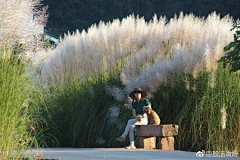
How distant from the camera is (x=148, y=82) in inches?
266

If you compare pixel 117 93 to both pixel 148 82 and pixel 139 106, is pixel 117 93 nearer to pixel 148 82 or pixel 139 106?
pixel 148 82

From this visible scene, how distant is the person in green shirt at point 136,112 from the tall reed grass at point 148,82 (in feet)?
0.87

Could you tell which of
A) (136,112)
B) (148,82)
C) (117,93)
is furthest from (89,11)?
(136,112)

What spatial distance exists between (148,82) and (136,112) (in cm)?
58

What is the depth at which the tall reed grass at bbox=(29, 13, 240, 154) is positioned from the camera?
6.09 metres

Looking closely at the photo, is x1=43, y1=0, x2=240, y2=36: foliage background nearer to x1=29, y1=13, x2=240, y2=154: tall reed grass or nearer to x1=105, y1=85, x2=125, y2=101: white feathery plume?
x1=29, y1=13, x2=240, y2=154: tall reed grass

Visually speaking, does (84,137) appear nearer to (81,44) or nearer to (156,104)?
(156,104)

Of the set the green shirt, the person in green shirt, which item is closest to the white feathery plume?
the person in green shirt

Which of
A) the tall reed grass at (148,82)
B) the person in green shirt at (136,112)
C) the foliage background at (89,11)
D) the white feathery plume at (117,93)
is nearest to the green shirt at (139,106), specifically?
the person in green shirt at (136,112)

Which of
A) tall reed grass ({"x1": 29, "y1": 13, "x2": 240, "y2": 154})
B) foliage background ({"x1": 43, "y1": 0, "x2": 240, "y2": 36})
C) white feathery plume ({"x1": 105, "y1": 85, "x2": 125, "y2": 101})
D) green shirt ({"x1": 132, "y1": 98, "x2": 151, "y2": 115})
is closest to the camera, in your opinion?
tall reed grass ({"x1": 29, "y1": 13, "x2": 240, "y2": 154})

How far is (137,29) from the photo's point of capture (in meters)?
8.52

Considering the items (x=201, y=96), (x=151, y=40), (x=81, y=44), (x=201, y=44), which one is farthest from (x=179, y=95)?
(x=81, y=44)

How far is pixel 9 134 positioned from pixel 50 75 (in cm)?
456

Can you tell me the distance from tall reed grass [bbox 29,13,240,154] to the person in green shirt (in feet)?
0.87
